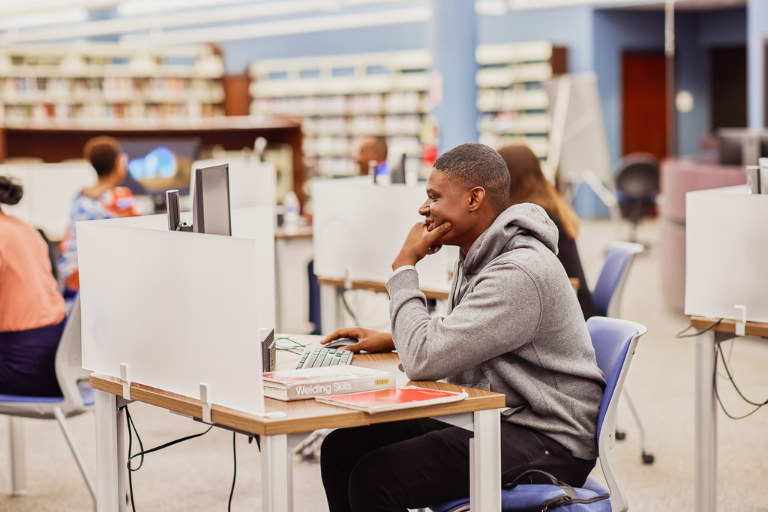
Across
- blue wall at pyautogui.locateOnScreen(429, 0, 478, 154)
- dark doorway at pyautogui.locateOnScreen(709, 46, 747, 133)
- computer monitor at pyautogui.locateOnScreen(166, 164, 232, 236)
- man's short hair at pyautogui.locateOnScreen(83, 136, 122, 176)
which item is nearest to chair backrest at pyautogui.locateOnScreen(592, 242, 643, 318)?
computer monitor at pyautogui.locateOnScreen(166, 164, 232, 236)

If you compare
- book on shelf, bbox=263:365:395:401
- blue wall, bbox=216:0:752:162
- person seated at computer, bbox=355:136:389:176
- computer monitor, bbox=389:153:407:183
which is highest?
blue wall, bbox=216:0:752:162

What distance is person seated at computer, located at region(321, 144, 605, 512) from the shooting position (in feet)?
5.55

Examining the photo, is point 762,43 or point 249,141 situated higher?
point 762,43

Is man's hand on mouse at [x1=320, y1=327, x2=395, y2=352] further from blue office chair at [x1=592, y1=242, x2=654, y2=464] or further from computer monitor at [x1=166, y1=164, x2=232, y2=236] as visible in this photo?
blue office chair at [x1=592, y1=242, x2=654, y2=464]

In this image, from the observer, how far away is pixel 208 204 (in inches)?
72.2

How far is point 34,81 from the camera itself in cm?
1055

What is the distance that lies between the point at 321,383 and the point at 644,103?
11.8 m

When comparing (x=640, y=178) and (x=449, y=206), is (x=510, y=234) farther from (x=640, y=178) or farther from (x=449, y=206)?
(x=640, y=178)

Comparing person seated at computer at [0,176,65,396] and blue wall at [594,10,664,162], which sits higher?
blue wall at [594,10,664,162]

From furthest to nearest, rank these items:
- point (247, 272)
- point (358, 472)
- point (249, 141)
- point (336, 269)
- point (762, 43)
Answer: point (762, 43) → point (249, 141) → point (336, 269) → point (358, 472) → point (247, 272)

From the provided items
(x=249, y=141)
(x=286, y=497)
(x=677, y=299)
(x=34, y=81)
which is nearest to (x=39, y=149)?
(x=249, y=141)

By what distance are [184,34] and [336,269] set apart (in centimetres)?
1273

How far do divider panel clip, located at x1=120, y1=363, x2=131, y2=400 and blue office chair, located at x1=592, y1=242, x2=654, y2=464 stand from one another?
202 centimetres

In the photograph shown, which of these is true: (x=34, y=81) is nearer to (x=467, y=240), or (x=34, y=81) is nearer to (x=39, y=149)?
(x=39, y=149)
